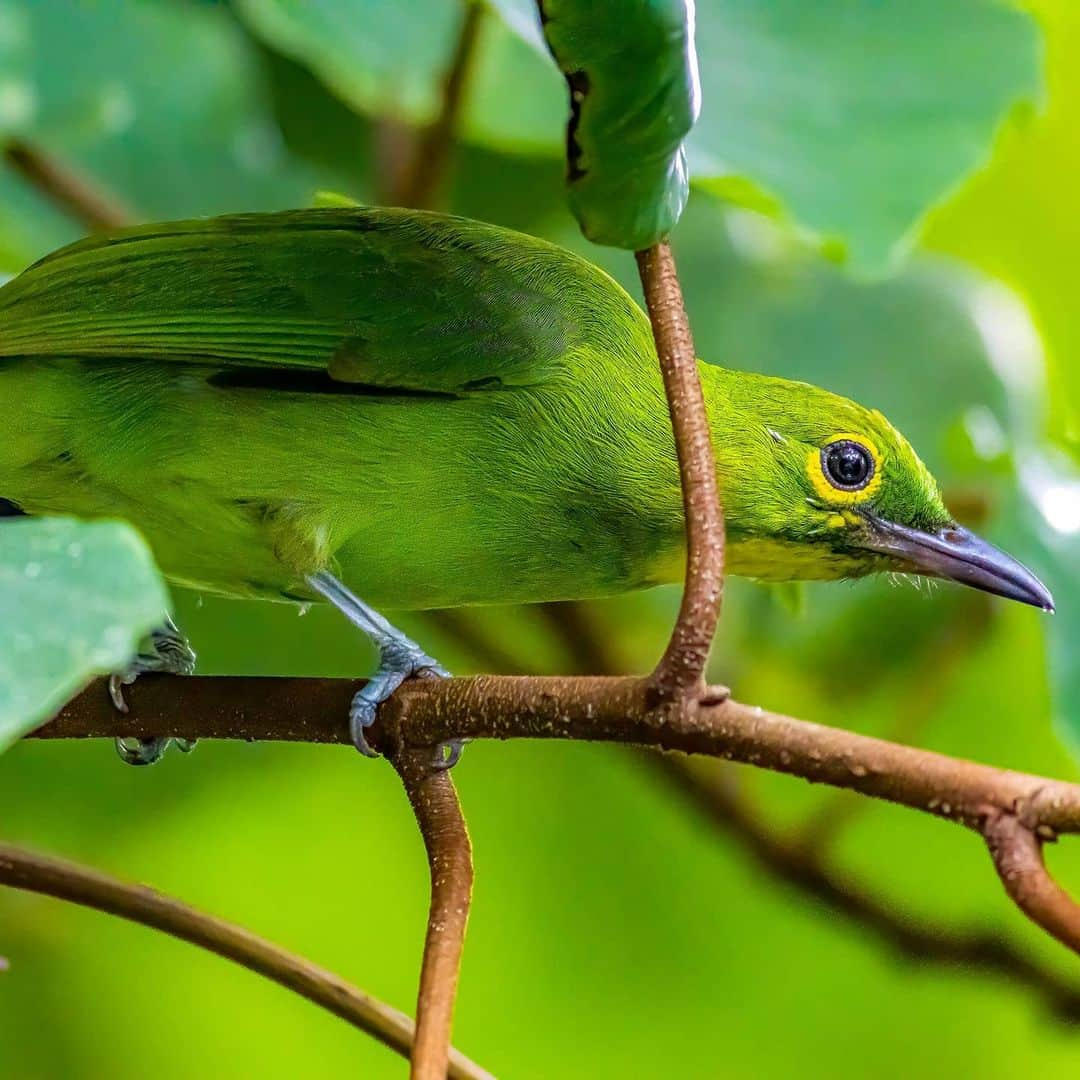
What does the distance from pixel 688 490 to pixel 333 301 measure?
1399 millimetres

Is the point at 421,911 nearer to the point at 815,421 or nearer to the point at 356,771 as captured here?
the point at 356,771

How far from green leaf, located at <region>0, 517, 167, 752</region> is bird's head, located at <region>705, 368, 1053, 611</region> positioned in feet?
5.58

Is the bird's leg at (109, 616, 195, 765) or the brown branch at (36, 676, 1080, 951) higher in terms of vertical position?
the brown branch at (36, 676, 1080, 951)

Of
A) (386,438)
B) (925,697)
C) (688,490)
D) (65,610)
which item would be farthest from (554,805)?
(65,610)

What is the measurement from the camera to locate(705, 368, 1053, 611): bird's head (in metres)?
2.85

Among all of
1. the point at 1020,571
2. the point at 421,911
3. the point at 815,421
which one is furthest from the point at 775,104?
the point at 421,911

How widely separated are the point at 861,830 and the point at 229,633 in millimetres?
1789

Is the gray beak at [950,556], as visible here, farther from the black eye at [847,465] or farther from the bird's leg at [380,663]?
the bird's leg at [380,663]

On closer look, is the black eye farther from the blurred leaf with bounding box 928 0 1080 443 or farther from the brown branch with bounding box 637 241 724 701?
the blurred leaf with bounding box 928 0 1080 443

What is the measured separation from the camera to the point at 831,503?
2.87 metres

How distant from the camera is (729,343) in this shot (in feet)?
14.3

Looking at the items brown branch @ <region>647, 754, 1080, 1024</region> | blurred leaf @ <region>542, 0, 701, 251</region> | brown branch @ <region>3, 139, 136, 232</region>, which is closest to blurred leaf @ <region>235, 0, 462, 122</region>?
brown branch @ <region>3, 139, 136, 232</region>

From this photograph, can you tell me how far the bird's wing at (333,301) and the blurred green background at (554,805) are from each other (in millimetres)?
955

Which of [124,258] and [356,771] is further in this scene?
[356,771]
